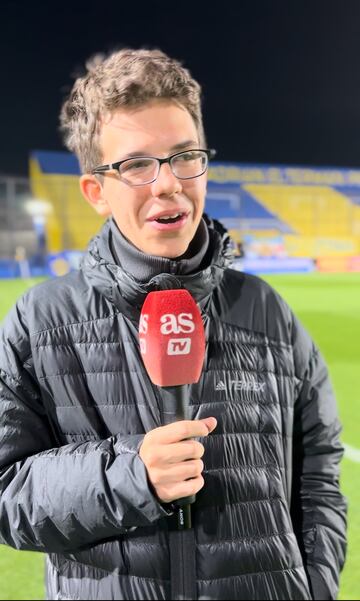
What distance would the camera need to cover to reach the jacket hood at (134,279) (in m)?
1.06

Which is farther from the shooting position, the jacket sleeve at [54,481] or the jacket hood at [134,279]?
the jacket hood at [134,279]

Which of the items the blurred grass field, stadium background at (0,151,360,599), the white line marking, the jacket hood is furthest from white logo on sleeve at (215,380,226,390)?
stadium background at (0,151,360,599)

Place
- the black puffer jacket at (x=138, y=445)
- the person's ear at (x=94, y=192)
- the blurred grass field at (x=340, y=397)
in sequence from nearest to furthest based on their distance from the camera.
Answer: the black puffer jacket at (x=138, y=445), the person's ear at (x=94, y=192), the blurred grass field at (x=340, y=397)

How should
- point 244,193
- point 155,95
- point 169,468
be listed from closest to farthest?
1. point 169,468
2. point 155,95
3. point 244,193

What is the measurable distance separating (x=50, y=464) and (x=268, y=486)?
43cm

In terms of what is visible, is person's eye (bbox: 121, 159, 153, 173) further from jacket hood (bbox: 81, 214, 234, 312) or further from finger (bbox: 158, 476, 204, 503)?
finger (bbox: 158, 476, 204, 503)

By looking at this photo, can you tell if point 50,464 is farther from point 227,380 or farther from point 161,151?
point 161,151

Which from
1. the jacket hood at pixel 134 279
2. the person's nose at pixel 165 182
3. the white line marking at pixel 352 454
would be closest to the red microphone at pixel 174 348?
the jacket hood at pixel 134 279

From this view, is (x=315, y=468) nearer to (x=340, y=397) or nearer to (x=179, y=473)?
(x=179, y=473)

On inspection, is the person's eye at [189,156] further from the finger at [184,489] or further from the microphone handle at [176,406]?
the finger at [184,489]

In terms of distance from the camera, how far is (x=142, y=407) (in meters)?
1.06

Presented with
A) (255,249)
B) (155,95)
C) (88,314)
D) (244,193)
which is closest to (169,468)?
(88,314)

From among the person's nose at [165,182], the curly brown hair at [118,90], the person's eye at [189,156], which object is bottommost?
the person's nose at [165,182]

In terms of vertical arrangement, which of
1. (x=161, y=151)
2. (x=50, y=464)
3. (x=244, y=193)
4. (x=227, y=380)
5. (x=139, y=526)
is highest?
(x=244, y=193)
